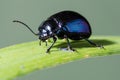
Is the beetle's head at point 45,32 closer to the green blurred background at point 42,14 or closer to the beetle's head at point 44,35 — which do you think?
the beetle's head at point 44,35

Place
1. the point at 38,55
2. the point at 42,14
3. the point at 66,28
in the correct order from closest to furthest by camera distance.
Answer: the point at 38,55
the point at 66,28
the point at 42,14

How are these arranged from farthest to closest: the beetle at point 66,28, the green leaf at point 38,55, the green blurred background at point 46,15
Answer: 1. the green blurred background at point 46,15
2. the beetle at point 66,28
3. the green leaf at point 38,55

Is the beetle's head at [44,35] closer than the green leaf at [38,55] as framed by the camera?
No

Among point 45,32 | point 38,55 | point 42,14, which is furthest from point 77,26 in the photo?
point 42,14

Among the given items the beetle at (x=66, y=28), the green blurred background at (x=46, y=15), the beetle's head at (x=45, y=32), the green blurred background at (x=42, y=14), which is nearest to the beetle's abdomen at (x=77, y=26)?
the beetle at (x=66, y=28)

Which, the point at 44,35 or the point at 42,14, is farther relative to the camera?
the point at 42,14

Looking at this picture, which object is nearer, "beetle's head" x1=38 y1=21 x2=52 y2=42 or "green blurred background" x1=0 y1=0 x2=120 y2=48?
"beetle's head" x1=38 y1=21 x2=52 y2=42

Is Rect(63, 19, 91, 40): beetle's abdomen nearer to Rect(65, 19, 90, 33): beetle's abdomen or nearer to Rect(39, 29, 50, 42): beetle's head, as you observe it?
Rect(65, 19, 90, 33): beetle's abdomen

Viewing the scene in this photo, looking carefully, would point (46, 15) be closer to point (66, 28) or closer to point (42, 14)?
point (42, 14)

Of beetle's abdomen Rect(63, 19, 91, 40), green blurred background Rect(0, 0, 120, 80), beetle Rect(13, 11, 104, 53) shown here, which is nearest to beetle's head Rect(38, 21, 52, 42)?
beetle Rect(13, 11, 104, 53)
